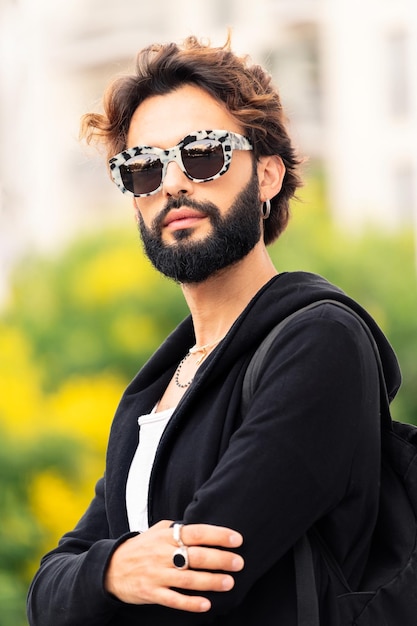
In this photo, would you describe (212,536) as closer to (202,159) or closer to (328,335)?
(328,335)

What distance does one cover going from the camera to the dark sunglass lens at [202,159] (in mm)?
2834

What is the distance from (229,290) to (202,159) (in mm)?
320

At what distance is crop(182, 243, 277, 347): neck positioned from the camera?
298 centimetres

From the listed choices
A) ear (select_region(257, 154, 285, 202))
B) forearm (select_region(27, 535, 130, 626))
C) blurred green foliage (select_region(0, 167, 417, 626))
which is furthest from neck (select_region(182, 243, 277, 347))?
blurred green foliage (select_region(0, 167, 417, 626))

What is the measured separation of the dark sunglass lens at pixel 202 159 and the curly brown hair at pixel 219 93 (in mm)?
137

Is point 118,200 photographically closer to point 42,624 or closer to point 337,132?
point 337,132

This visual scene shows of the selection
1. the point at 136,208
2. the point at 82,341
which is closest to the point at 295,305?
the point at 136,208

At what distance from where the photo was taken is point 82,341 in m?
13.2

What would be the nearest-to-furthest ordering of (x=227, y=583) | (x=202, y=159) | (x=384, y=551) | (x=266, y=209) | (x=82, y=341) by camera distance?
1. (x=227, y=583)
2. (x=384, y=551)
3. (x=202, y=159)
4. (x=266, y=209)
5. (x=82, y=341)

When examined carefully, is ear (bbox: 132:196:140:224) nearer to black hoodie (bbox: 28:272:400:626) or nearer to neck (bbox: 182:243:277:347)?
Result: neck (bbox: 182:243:277:347)

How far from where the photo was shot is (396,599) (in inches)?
98.7

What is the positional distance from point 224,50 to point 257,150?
0.78 ft

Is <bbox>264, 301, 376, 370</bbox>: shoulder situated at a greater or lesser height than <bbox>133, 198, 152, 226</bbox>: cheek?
lesser

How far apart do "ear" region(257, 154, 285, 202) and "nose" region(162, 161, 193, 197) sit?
0.85 ft
